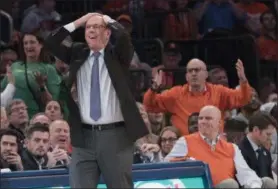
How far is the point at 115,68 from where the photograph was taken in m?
8.95

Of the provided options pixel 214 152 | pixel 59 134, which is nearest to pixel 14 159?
pixel 59 134

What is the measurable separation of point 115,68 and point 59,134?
2.93 meters

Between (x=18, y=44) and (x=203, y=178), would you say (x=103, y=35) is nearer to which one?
(x=203, y=178)

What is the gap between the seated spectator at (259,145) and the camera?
12055 millimetres

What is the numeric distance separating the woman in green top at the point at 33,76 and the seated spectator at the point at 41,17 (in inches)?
83.4

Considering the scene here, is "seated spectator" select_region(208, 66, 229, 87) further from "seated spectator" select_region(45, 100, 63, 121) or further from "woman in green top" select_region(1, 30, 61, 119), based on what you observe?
"seated spectator" select_region(45, 100, 63, 121)

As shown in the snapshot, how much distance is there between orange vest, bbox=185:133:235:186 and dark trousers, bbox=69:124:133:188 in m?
2.62

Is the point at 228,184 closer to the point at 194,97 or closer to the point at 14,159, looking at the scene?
the point at 14,159

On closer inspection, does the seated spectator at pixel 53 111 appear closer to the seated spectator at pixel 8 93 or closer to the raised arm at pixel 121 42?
the seated spectator at pixel 8 93

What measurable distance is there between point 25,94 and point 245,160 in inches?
114

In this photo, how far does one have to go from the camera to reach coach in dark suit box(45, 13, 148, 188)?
348 inches

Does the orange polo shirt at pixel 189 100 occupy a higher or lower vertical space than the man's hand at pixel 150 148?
higher

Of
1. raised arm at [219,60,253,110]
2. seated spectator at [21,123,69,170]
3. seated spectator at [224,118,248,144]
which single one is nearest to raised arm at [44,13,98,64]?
seated spectator at [21,123,69,170]

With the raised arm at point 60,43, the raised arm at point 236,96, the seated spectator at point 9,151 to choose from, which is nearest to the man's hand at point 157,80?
the raised arm at point 236,96
